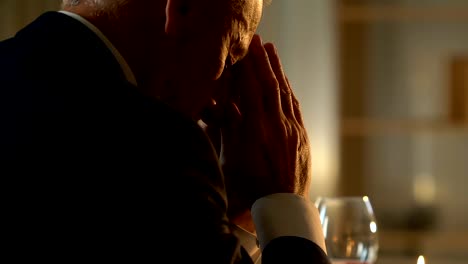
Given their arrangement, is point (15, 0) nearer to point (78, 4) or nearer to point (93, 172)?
point (78, 4)

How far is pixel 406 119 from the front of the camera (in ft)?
10.9

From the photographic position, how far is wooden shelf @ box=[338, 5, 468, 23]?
3193 mm

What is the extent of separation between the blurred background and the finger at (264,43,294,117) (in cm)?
200

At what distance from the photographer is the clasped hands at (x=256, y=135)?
0.98m

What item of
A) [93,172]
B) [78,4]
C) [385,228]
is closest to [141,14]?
[78,4]

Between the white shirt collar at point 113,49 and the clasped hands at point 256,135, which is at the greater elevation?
the white shirt collar at point 113,49

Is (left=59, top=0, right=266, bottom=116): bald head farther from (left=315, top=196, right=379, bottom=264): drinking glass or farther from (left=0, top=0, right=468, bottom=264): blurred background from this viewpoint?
(left=0, top=0, right=468, bottom=264): blurred background

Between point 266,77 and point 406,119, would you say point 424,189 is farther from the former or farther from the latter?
point 266,77

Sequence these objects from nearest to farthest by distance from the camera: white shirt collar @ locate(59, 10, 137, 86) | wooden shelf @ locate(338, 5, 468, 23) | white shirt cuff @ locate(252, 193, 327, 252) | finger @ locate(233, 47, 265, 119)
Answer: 1. white shirt collar @ locate(59, 10, 137, 86)
2. white shirt cuff @ locate(252, 193, 327, 252)
3. finger @ locate(233, 47, 265, 119)
4. wooden shelf @ locate(338, 5, 468, 23)

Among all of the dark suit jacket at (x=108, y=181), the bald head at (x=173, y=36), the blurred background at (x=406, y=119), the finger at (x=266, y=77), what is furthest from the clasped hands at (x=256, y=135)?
the blurred background at (x=406, y=119)

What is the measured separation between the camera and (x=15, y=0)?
2.97 meters

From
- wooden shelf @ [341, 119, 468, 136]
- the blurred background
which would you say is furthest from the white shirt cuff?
wooden shelf @ [341, 119, 468, 136]

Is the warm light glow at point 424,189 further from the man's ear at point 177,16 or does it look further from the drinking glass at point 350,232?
the man's ear at point 177,16

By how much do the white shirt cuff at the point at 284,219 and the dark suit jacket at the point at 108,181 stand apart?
0.18 m
